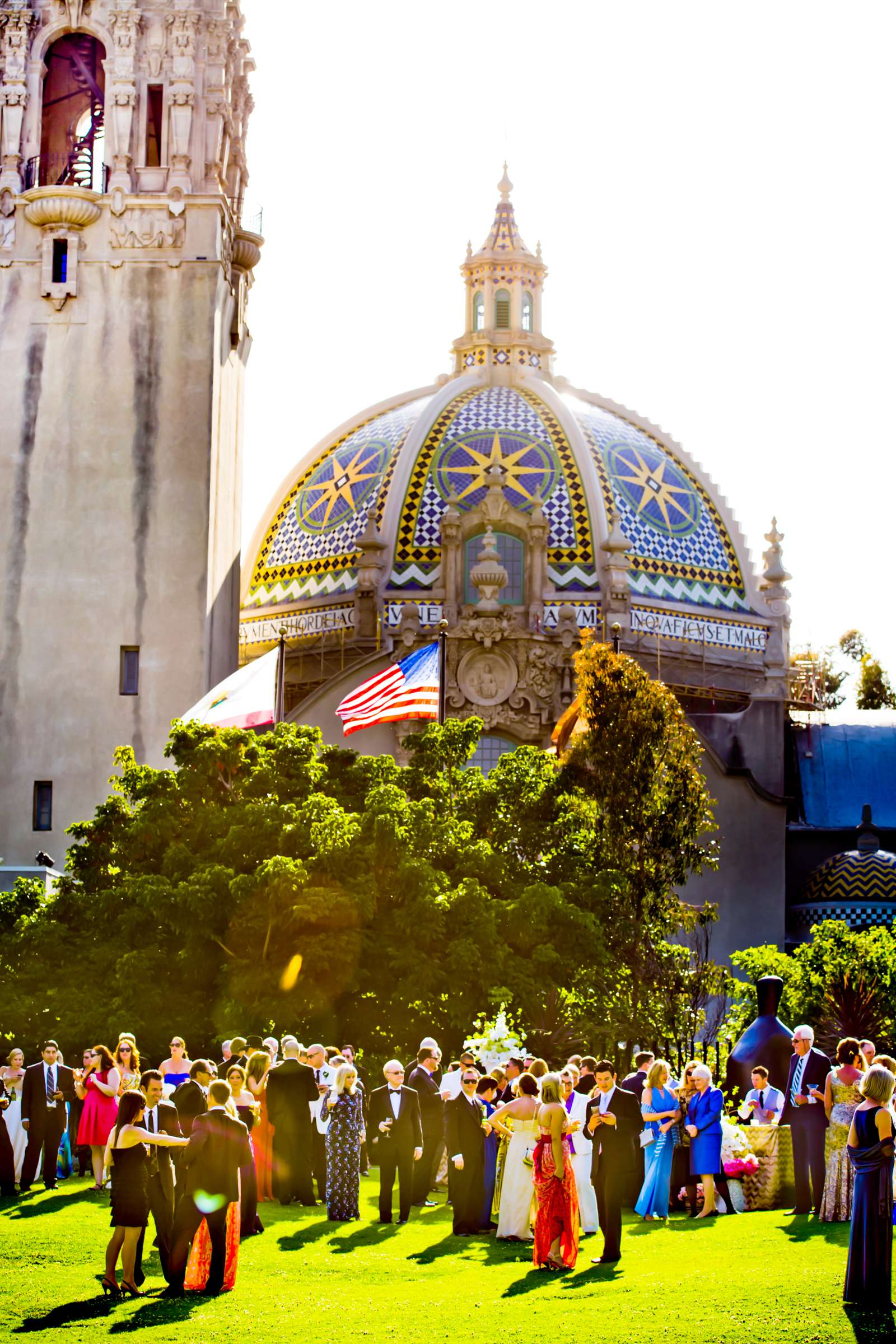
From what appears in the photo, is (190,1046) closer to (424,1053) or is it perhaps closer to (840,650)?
(424,1053)

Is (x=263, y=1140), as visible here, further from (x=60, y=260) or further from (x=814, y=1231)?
(x=60, y=260)

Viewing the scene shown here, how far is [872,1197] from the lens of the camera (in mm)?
13672

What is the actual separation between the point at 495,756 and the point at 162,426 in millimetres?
10304

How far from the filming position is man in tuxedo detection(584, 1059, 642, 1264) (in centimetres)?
1588

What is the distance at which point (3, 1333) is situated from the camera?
13047 millimetres

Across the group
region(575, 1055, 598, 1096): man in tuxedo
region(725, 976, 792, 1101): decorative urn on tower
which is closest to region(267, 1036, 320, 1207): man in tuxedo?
region(575, 1055, 598, 1096): man in tuxedo

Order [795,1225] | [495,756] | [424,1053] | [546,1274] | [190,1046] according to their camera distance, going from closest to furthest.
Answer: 1. [546,1274]
2. [795,1225]
3. [424,1053]
4. [190,1046]
5. [495,756]

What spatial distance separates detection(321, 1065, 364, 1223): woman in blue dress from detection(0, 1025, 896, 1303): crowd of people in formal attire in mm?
19

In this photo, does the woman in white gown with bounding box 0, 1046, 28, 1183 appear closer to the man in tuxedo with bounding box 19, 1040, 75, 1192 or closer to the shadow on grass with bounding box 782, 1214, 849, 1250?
the man in tuxedo with bounding box 19, 1040, 75, 1192

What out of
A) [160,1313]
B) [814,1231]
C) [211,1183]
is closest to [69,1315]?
[160,1313]

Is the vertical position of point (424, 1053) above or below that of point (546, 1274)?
above

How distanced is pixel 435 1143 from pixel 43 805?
69.1 feet

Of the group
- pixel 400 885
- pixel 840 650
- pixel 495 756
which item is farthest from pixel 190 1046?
pixel 840 650

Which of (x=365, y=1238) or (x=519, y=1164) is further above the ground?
(x=519, y=1164)
